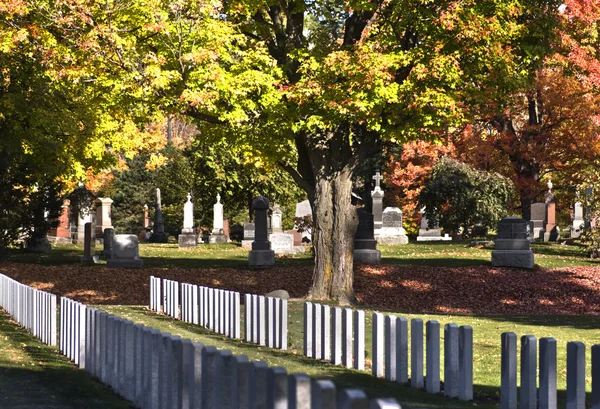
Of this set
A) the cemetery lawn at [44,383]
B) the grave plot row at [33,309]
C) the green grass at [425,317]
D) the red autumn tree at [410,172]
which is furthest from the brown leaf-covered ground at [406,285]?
the red autumn tree at [410,172]

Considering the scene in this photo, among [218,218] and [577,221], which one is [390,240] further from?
[218,218]

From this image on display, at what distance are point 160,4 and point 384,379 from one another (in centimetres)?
1156

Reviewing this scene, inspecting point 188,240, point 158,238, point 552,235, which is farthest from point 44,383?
point 158,238

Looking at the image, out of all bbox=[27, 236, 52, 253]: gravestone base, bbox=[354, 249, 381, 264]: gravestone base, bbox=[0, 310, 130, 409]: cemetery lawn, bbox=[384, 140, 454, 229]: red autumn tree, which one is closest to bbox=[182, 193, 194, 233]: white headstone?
bbox=[27, 236, 52, 253]: gravestone base

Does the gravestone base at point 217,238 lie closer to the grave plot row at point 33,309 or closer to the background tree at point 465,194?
the background tree at point 465,194

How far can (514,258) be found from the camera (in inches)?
1179

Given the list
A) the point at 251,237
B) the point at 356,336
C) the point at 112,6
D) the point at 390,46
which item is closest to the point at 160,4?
the point at 112,6

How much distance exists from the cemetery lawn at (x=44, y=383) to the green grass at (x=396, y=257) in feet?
61.3

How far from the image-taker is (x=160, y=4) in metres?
20.2

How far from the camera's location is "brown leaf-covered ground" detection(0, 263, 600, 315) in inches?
985

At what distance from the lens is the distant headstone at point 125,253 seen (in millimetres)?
31641

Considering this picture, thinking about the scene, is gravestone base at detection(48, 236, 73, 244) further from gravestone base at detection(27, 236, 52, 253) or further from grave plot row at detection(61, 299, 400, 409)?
grave plot row at detection(61, 299, 400, 409)

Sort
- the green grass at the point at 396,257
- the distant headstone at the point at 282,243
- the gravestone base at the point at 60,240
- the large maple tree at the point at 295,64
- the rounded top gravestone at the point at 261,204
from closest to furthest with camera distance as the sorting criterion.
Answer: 1. the large maple tree at the point at 295,64
2. the green grass at the point at 396,257
3. the rounded top gravestone at the point at 261,204
4. the distant headstone at the point at 282,243
5. the gravestone base at the point at 60,240

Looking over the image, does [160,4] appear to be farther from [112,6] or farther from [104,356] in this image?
[104,356]
